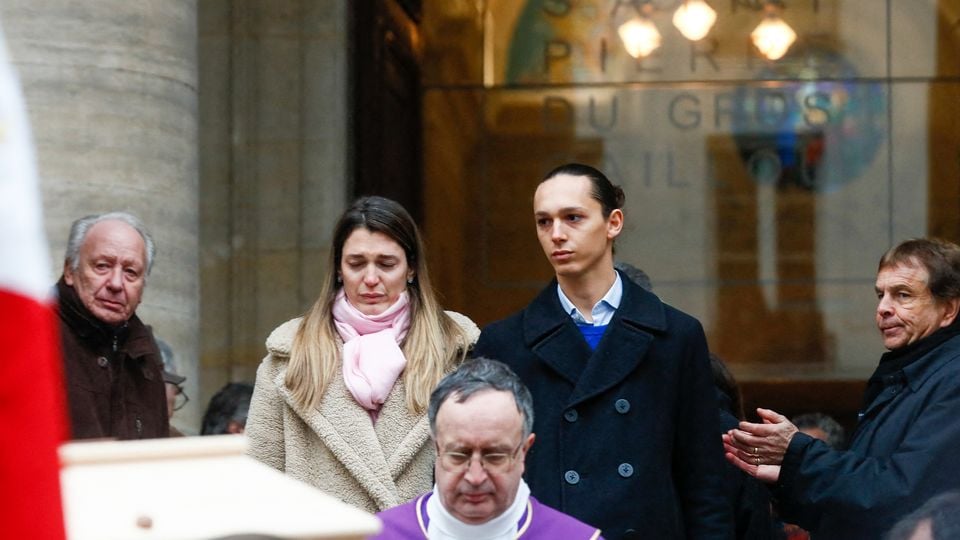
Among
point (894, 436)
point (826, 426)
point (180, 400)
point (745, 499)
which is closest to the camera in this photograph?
point (894, 436)

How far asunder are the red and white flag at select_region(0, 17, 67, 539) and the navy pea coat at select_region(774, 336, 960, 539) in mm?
4033

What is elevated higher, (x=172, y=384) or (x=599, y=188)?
(x=599, y=188)

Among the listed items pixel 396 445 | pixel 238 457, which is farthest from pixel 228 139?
pixel 238 457

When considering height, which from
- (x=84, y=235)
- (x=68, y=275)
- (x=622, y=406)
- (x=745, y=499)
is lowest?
(x=745, y=499)

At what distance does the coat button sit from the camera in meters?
5.11

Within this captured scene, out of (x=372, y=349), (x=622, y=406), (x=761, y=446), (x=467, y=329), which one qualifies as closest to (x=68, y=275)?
(x=372, y=349)

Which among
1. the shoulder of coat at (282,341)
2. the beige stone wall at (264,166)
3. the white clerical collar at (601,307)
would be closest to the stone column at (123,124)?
the beige stone wall at (264,166)

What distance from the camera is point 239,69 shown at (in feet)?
33.3

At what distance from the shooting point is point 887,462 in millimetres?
5258

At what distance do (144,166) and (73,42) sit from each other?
0.64 meters

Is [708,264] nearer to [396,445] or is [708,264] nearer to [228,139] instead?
[228,139]

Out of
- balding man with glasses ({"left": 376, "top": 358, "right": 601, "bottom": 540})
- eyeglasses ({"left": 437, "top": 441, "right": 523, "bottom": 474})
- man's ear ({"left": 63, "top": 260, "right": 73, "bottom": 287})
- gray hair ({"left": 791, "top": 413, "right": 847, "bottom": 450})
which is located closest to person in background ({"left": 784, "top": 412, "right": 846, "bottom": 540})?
gray hair ({"left": 791, "top": 413, "right": 847, "bottom": 450})

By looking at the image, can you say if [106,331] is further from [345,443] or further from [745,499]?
[745,499]

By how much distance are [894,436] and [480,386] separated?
1.57 metres
